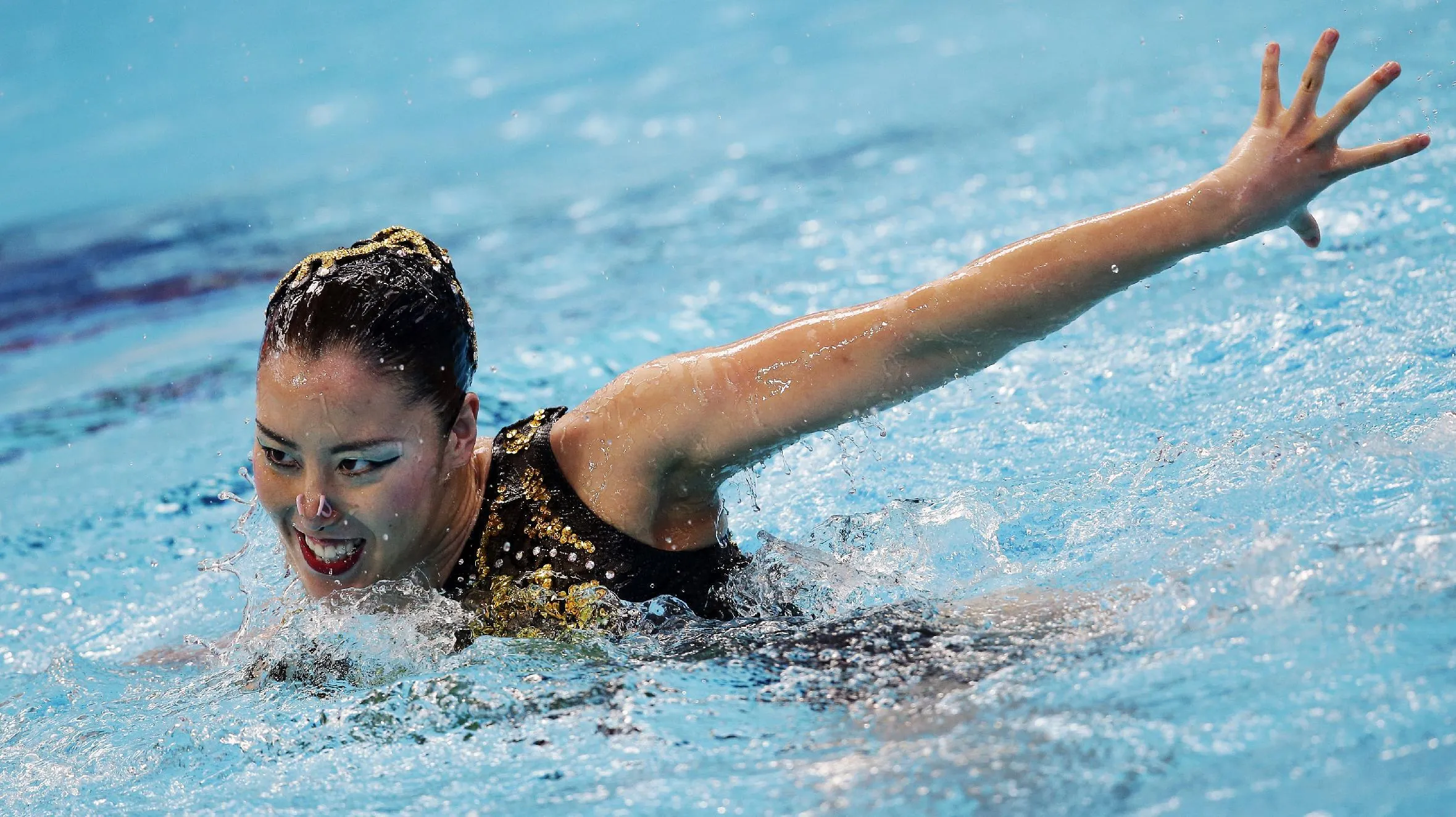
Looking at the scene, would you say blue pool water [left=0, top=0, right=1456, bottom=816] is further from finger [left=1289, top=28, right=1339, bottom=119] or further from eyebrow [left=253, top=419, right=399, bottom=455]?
finger [left=1289, top=28, right=1339, bottom=119]

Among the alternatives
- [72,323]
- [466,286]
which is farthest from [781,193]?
[72,323]

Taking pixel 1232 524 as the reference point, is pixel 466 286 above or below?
above

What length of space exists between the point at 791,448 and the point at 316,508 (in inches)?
82.9

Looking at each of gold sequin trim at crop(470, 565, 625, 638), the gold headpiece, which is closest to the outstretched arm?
gold sequin trim at crop(470, 565, 625, 638)

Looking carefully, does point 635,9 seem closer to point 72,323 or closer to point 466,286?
point 466,286

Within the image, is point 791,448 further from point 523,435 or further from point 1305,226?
point 1305,226

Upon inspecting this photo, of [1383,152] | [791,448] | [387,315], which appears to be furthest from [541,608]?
[791,448]

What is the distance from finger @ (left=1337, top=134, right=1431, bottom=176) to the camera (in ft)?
6.52

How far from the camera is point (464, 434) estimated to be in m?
2.37

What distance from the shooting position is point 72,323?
5988mm

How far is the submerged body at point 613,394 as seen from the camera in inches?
81.4

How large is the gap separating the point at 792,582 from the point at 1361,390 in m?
1.62

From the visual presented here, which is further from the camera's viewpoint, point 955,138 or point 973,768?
point 955,138

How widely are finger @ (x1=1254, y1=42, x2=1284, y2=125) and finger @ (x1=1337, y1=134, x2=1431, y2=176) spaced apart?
125 millimetres
